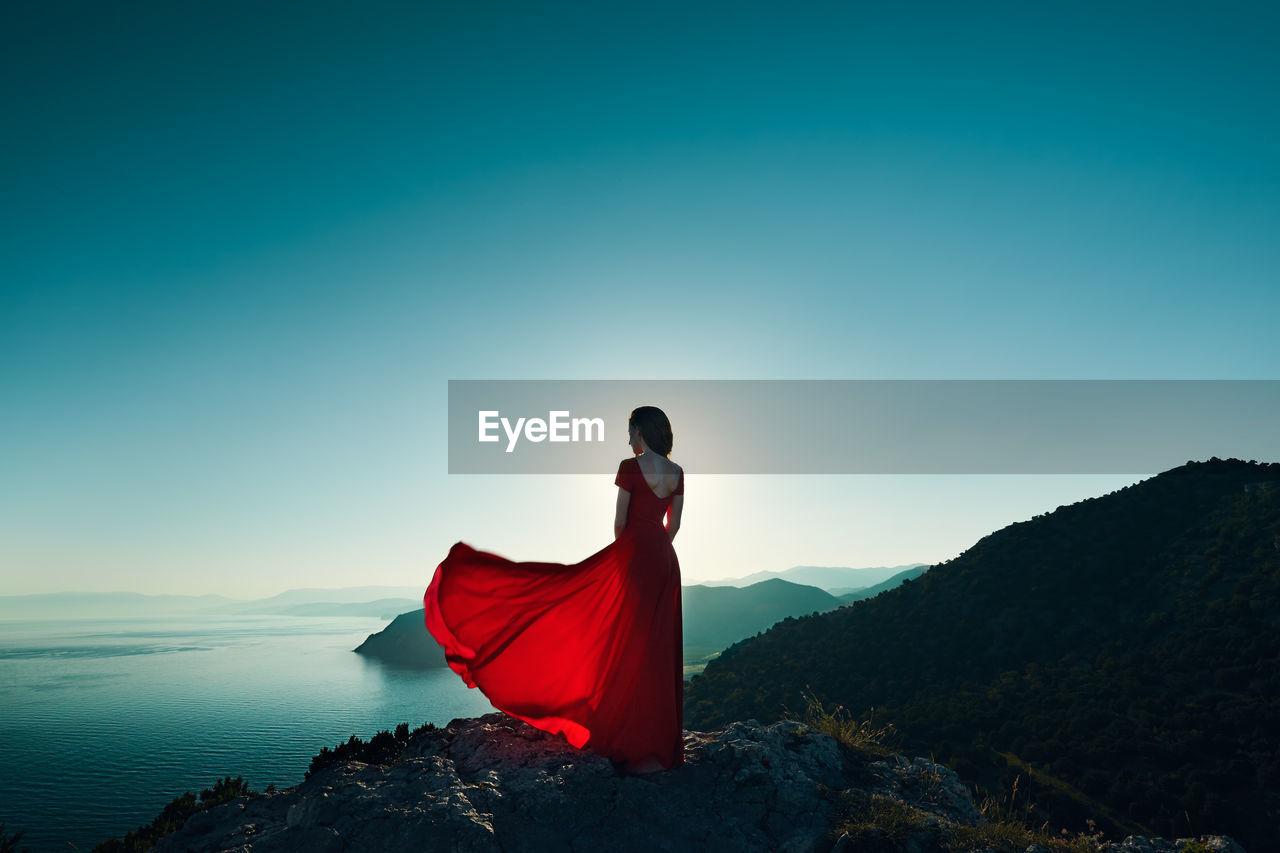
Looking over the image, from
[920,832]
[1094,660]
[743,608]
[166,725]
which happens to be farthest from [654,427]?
[743,608]

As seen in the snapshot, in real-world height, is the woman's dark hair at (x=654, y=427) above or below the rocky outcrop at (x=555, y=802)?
above

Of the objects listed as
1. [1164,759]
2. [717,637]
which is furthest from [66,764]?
[717,637]

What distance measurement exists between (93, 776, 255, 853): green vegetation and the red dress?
2.29 meters

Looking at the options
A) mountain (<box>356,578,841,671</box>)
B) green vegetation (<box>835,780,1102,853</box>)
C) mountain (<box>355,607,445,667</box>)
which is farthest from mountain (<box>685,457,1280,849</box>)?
mountain (<box>355,607,445,667</box>)

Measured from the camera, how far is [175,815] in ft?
18.2

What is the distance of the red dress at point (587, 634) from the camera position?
16.4ft

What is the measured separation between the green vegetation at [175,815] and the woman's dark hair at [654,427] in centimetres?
453

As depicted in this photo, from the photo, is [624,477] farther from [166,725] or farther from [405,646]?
[405,646]

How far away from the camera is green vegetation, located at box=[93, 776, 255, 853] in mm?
5375

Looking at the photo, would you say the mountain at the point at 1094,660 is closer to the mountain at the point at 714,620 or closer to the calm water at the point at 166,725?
the calm water at the point at 166,725

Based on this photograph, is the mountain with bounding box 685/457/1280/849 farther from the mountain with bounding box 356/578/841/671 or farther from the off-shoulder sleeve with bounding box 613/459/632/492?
the mountain with bounding box 356/578/841/671

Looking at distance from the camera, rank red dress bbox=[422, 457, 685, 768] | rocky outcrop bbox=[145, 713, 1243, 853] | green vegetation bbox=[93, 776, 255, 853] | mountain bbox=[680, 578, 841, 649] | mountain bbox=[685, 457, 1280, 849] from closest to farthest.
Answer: rocky outcrop bbox=[145, 713, 1243, 853] → red dress bbox=[422, 457, 685, 768] → green vegetation bbox=[93, 776, 255, 853] → mountain bbox=[685, 457, 1280, 849] → mountain bbox=[680, 578, 841, 649]

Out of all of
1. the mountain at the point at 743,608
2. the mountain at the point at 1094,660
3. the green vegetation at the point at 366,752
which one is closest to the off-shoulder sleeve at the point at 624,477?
the green vegetation at the point at 366,752

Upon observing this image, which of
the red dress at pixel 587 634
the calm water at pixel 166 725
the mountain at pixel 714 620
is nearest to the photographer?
the red dress at pixel 587 634
